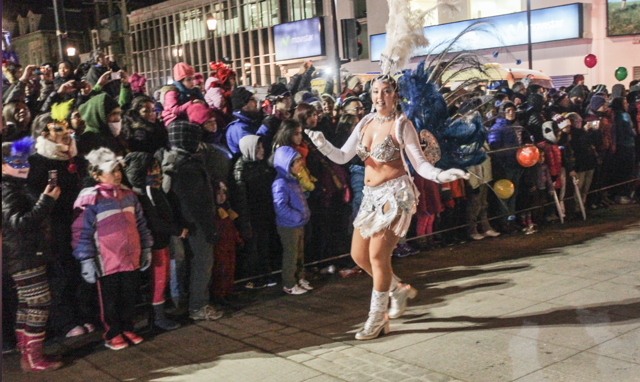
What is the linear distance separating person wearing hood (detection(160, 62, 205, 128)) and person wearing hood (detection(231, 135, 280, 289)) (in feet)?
3.30

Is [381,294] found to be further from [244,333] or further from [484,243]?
[484,243]

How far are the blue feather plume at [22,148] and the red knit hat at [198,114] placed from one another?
1935mm

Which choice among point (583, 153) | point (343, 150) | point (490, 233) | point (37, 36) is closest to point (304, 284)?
point (343, 150)

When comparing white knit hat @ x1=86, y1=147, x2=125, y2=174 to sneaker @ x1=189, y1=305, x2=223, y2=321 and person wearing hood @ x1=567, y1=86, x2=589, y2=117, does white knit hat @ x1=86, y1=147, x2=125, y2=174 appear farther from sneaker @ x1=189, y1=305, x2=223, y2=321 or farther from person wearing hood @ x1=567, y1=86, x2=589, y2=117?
person wearing hood @ x1=567, y1=86, x2=589, y2=117

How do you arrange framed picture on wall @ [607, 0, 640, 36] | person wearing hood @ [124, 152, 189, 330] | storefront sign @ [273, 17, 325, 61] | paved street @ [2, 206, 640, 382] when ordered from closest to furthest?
paved street @ [2, 206, 640, 382] → person wearing hood @ [124, 152, 189, 330] → framed picture on wall @ [607, 0, 640, 36] → storefront sign @ [273, 17, 325, 61]

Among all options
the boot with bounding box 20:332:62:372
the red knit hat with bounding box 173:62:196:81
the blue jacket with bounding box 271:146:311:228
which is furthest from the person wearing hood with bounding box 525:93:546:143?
the boot with bounding box 20:332:62:372

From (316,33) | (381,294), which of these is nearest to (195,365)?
(381,294)

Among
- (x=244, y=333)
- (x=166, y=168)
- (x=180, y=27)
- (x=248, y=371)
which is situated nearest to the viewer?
(x=248, y=371)

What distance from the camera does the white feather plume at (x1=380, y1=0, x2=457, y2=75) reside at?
21.4ft

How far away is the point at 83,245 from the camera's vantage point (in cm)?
535

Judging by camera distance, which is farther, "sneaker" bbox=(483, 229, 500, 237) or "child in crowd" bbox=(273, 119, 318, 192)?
"sneaker" bbox=(483, 229, 500, 237)

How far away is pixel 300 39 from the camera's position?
3600cm

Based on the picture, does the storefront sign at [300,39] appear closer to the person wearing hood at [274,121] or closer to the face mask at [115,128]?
the person wearing hood at [274,121]

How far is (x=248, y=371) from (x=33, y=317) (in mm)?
1762
